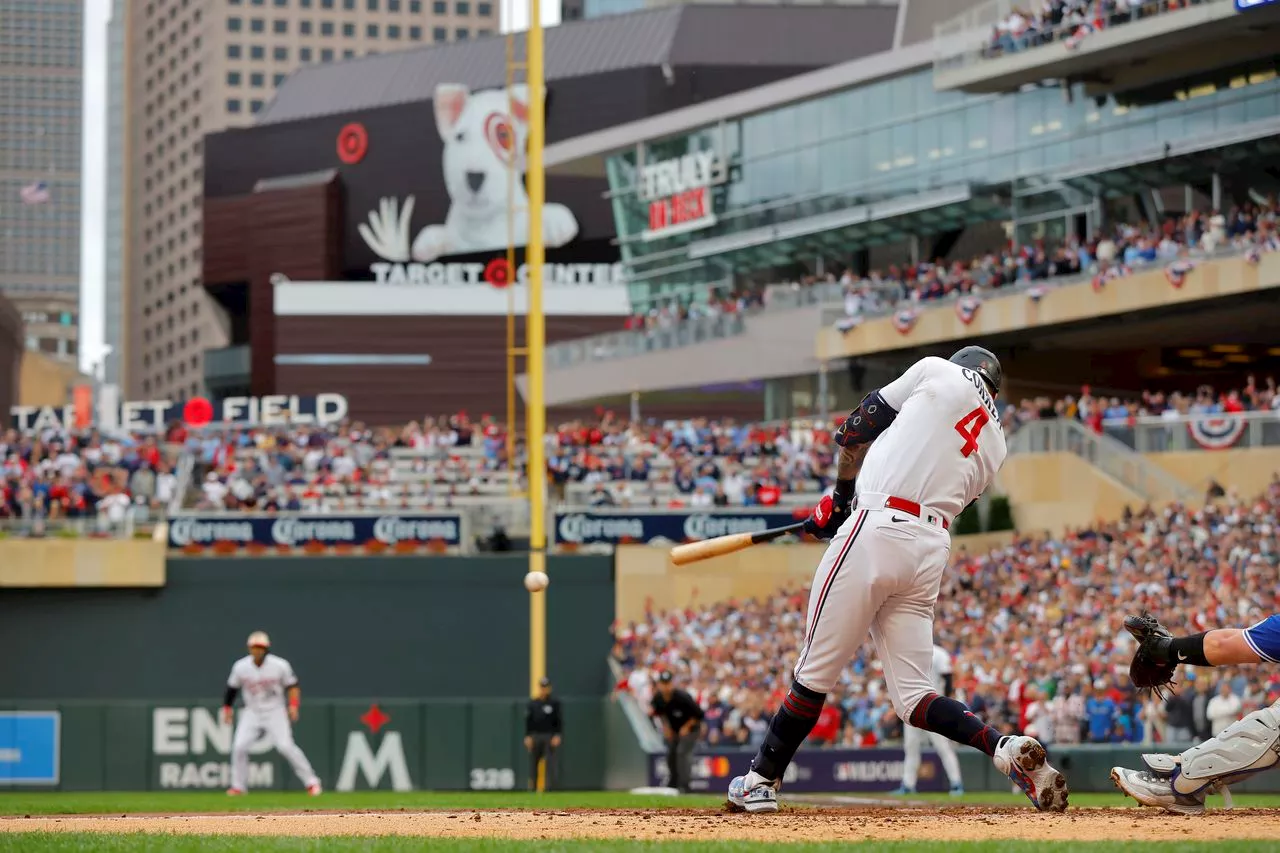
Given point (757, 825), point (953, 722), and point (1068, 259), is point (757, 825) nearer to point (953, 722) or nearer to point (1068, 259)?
point (953, 722)

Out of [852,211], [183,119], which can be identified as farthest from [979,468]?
[183,119]

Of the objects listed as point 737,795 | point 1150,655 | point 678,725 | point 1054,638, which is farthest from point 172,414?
point 1150,655

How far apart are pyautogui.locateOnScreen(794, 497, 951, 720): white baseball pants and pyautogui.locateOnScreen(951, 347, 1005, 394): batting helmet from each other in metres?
0.75

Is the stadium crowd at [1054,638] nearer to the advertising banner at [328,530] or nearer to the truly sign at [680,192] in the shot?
the advertising banner at [328,530]

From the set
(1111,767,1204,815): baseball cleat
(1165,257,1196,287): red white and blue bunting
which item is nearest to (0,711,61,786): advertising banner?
(1165,257,1196,287): red white and blue bunting

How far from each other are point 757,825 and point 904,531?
1.57m

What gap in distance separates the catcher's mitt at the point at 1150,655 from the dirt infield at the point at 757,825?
2.18ft

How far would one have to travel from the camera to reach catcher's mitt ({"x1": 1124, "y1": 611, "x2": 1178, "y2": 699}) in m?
8.98

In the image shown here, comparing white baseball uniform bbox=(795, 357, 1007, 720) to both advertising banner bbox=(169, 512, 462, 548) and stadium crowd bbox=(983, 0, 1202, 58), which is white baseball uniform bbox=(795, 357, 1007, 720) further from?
stadium crowd bbox=(983, 0, 1202, 58)

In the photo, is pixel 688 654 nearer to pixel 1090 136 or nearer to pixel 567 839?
pixel 1090 136

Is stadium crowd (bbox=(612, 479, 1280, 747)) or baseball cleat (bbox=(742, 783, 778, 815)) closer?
baseball cleat (bbox=(742, 783, 778, 815))

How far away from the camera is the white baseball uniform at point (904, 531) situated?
9.25 metres

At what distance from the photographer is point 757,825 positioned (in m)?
9.07

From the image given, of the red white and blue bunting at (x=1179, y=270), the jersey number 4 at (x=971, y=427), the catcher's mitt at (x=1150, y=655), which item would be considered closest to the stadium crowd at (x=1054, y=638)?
the red white and blue bunting at (x=1179, y=270)
